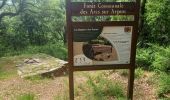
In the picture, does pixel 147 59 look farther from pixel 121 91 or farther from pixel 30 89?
pixel 30 89

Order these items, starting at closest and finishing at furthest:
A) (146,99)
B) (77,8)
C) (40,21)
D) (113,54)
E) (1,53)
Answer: (77,8)
(113,54)
(146,99)
(1,53)
(40,21)

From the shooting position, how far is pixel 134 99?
6262 mm

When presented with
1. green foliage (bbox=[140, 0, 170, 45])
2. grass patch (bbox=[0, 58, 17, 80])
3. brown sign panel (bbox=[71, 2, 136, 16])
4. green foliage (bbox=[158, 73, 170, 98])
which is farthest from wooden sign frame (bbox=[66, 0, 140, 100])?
green foliage (bbox=[140, 0, 170, 45])

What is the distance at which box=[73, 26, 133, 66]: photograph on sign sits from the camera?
550 cm

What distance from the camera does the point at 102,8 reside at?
546cm

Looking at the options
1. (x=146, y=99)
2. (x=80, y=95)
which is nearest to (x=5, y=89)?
(x=80, y=95)

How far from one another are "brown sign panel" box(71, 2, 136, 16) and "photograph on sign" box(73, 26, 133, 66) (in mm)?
268

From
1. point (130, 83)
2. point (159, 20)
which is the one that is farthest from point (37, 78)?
point (159, 20)

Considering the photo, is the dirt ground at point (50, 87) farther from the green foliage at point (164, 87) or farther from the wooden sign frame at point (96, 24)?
the wooden sign frame at point (96, 24)

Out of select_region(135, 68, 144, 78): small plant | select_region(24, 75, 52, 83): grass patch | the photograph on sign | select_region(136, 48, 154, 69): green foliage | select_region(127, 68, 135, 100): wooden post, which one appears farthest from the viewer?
select_region(136, 48, 154, 69): green foliage

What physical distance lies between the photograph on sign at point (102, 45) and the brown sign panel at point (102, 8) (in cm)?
27

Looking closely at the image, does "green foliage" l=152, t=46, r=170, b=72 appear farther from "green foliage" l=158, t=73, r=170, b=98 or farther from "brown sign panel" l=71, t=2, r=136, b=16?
"brown sign panel" l=71, t=2, r=136, b=16

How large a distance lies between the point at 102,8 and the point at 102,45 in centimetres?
67

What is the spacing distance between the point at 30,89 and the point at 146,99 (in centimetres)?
265
